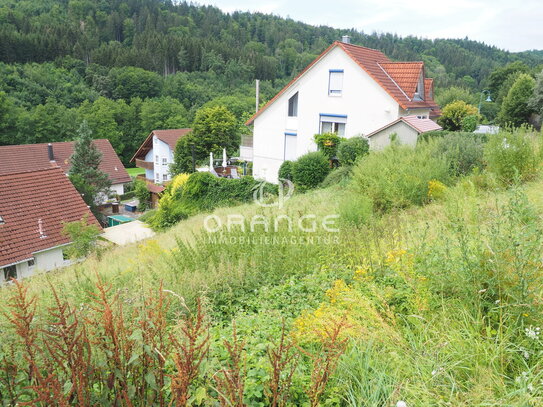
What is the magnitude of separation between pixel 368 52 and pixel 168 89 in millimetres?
57101

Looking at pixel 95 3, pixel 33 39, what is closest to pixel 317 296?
pixel 33 39

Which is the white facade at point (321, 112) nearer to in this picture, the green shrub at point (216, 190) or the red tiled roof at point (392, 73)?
the red tiled roof at point (392, 73)

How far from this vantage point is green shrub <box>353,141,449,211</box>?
305 inches

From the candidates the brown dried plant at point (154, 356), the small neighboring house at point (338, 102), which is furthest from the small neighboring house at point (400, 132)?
the brown dried plant at point (154, 356)

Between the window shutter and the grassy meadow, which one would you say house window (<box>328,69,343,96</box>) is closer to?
the window shutter

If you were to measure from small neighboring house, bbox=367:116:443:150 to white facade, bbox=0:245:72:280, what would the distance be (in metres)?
13.5

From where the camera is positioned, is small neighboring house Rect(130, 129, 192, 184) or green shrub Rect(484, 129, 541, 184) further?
small neighboring house Rect(130, 129, 192, 184)

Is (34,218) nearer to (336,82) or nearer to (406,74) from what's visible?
(336,82)

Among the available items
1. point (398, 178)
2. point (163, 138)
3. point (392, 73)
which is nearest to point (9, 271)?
point (398, 178)

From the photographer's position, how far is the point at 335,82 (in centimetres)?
1892

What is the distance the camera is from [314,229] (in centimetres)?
573

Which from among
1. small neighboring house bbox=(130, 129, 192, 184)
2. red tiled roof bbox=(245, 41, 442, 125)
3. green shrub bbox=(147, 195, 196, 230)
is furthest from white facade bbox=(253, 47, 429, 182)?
small neighboring house bbox=(130, 129, 192, 184)

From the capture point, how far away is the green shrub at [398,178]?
774 centimetres

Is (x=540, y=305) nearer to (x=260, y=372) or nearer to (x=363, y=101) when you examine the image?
(x=260, y=372)
